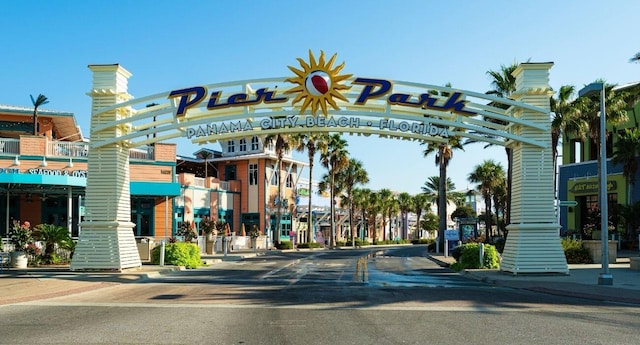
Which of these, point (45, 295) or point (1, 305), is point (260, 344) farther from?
point (45, 295)

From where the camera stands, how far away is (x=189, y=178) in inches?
2060

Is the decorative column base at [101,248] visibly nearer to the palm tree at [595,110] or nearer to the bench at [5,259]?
the bench at [5,259]

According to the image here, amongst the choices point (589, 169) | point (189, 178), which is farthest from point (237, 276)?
point (589, 169)

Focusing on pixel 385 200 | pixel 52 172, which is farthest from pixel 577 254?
pixel 385 200

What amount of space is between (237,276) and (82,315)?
10769 mm

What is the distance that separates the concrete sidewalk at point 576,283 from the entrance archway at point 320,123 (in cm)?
79

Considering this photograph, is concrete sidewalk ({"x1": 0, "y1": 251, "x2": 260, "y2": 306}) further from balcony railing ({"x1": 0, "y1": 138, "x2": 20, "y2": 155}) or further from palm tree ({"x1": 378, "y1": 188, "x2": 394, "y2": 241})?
palm tree ({"x1": 378, "y1": 188, "x2": 394, "y2": 241})

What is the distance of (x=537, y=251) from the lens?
21.0 meters

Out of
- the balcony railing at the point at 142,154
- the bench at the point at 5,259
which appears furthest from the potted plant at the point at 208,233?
the bench at the point at 5,259

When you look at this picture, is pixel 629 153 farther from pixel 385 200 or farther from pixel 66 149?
pixel 385 200

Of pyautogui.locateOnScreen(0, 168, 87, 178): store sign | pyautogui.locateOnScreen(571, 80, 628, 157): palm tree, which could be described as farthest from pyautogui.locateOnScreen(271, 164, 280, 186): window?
pyautogui.locateOnScreen(571, 80, 628, 157): palm tree

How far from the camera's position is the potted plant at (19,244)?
82.3 feet

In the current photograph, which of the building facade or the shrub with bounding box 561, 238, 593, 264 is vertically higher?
the building facade

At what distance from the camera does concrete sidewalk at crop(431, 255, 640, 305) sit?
622 inches
